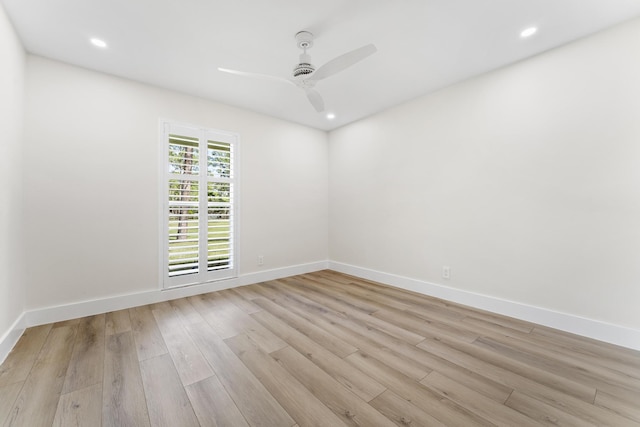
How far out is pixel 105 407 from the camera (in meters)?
1.42

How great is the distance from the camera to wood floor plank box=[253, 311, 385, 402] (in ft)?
5.17

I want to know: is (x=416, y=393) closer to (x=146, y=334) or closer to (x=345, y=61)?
(x=146, y=334)

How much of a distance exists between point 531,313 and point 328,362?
7.00 ft

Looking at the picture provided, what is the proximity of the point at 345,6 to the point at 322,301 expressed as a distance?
292 cm

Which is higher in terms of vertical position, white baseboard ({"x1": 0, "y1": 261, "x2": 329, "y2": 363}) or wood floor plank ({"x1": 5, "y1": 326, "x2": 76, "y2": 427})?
white baseboard ({"x1": 0, "y1": 261, "x2": 329, "y2": 363})

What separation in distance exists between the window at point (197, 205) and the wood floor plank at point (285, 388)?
1.55 m

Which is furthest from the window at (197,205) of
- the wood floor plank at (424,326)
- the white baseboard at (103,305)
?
the wood floor plank at (424,326)

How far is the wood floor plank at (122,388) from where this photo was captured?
1.34 m

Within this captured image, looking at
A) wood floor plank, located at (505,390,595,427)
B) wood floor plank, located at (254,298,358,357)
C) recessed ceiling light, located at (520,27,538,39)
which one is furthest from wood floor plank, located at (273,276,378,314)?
recessed ceiling light, located at (520,27,538,39)

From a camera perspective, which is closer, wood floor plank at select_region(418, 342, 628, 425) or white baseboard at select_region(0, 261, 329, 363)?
wood floor plank at select_region(418, 342, 628, 425)

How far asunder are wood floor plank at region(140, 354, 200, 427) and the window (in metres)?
1.53

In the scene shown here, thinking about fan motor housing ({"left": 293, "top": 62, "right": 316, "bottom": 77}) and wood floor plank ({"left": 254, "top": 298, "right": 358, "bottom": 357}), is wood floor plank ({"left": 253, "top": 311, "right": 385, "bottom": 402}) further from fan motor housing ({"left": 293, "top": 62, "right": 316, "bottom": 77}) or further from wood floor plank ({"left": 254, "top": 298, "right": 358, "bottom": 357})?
fan motor housing ({"left": 293, "top": 62, "right": 316, "bottom": 77})

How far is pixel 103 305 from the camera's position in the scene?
2.73 meters

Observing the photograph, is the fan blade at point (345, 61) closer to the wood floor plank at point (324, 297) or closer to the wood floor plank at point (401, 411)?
the wood floor plank at point (401, 411)
